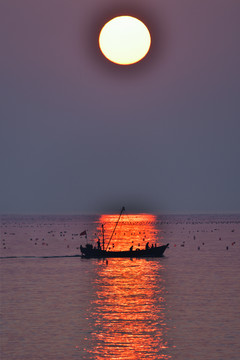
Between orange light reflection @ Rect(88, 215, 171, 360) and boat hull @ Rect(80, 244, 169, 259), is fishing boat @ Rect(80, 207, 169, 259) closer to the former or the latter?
boat hull @ Rect(80, 244, 169, 259)

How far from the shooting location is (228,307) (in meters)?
75.9

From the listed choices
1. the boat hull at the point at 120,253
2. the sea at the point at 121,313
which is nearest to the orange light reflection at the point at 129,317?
the sea at the point at 121,313

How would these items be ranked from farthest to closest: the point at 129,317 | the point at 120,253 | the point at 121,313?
the point at 120,253
the point at 121,313
the point at 129,317

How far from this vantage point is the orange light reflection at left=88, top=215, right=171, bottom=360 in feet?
181

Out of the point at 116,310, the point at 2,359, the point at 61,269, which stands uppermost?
the point at 61,269

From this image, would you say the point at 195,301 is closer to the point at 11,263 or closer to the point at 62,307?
the point at 62,307

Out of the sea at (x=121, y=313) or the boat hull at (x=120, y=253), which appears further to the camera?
the boat hull at (x=120, y=253)

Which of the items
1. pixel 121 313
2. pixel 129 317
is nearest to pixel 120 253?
pixel 121 313

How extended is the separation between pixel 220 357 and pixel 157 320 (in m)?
15.2

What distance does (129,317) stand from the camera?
69.6 m

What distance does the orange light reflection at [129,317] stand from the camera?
55.1m

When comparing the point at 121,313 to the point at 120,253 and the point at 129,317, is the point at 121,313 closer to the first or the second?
the point at 129,317

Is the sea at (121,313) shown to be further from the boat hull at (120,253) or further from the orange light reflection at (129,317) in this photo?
the boat hull at (120,253)

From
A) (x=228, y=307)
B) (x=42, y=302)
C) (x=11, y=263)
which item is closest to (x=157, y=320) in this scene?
(x=228, y=307)
